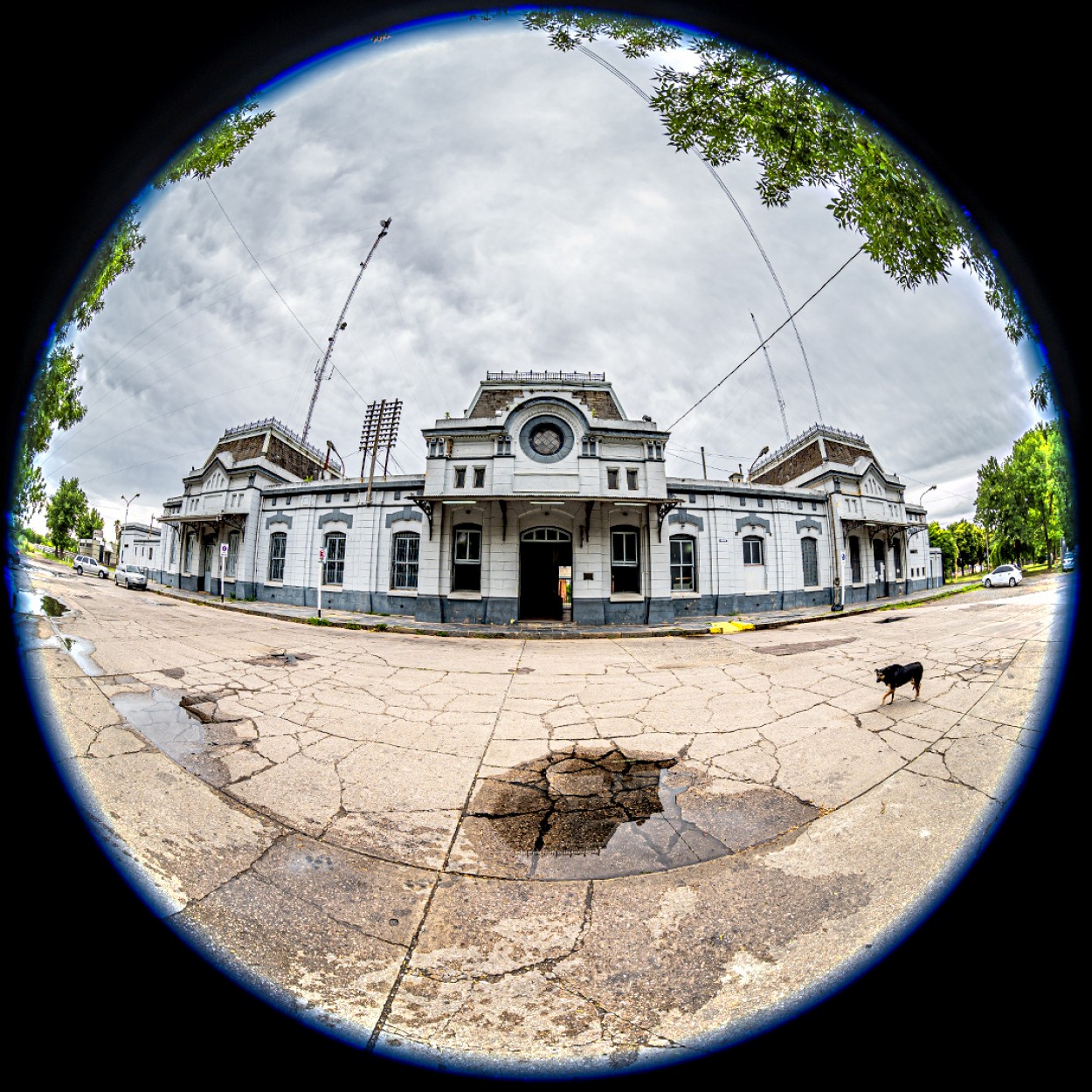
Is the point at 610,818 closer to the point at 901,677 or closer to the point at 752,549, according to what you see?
the point at 901,677

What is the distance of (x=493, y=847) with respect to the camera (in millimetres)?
1688

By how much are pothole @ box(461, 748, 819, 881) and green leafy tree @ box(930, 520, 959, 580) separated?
1581 mm

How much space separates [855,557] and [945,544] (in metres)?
0.48

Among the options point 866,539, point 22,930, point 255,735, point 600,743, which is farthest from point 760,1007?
point 866,539

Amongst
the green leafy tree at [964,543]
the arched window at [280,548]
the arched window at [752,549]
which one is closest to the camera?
the green leafy tree at [964,543]

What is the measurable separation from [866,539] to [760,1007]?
2504 mm

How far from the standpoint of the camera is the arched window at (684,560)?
37.3ft

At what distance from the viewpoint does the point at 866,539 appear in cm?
270

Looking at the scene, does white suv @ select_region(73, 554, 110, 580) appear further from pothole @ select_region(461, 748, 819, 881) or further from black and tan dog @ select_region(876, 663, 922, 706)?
black and tan dog @ select_region(876, 663, 922, 706)

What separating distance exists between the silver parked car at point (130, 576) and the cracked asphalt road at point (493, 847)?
0.17m

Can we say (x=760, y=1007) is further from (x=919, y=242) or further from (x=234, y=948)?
(x=919, y=242)

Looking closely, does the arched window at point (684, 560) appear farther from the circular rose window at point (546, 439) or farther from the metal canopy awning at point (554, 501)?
the circular rose window at point (546, 439)

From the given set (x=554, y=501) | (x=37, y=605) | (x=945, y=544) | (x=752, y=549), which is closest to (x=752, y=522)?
(x=752, y=549)

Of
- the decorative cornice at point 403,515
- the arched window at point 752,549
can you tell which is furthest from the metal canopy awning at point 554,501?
the arched window at point 752,549
